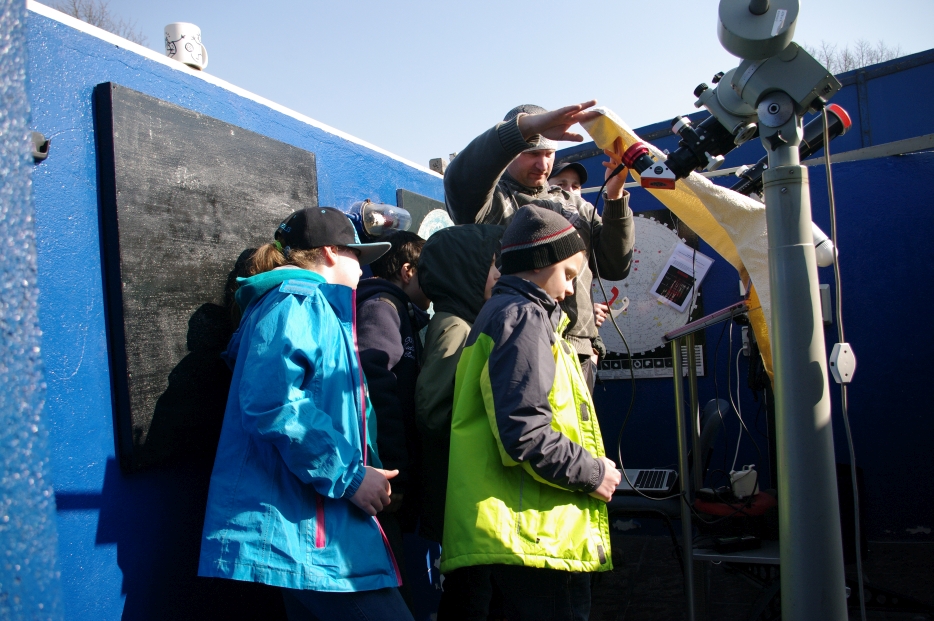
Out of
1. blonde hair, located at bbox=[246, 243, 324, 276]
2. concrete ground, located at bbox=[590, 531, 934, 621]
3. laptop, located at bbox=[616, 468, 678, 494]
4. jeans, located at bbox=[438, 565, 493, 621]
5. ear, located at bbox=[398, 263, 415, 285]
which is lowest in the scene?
concrete ground, located at bbox=[590, 531, 934, 621]

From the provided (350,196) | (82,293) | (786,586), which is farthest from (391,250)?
(786,586)

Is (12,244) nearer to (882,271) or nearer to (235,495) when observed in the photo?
(235,495)

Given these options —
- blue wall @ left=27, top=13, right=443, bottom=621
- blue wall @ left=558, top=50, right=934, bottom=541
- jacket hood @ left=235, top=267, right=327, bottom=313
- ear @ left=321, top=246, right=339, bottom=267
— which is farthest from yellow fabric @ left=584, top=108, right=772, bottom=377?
blue wall @ left=558, top=50, right=934, bottom=541

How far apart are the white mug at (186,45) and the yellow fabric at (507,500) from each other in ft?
5.77

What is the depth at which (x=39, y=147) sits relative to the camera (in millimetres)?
1738

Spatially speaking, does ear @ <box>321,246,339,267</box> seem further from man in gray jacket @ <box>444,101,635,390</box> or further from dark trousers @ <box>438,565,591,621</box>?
dark trousers @ <box>438,565,591,621</box>

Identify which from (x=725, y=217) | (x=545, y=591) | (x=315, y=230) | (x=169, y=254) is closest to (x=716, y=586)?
(x=545, y=591)

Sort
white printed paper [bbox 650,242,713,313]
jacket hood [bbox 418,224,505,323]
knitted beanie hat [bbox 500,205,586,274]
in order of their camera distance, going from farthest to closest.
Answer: white printed paper [bbox 650,242,713,313]
jacket hood [bbox 418,224,505,323]
knitted beanie hat [bbox 500,205,586,274]

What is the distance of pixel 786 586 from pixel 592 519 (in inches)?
23.4

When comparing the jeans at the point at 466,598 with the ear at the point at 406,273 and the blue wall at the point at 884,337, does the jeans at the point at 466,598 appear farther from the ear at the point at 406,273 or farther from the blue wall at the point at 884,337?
the blue wall at the point at 884,337

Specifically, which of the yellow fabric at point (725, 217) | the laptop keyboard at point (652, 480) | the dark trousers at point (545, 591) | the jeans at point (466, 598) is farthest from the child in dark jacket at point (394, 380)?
the laptop keyboard at point (652, 480)

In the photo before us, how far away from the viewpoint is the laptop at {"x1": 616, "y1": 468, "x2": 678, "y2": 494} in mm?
2959

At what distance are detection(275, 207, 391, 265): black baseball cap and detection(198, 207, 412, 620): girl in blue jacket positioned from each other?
20cm

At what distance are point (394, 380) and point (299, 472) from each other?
583 millimetres
